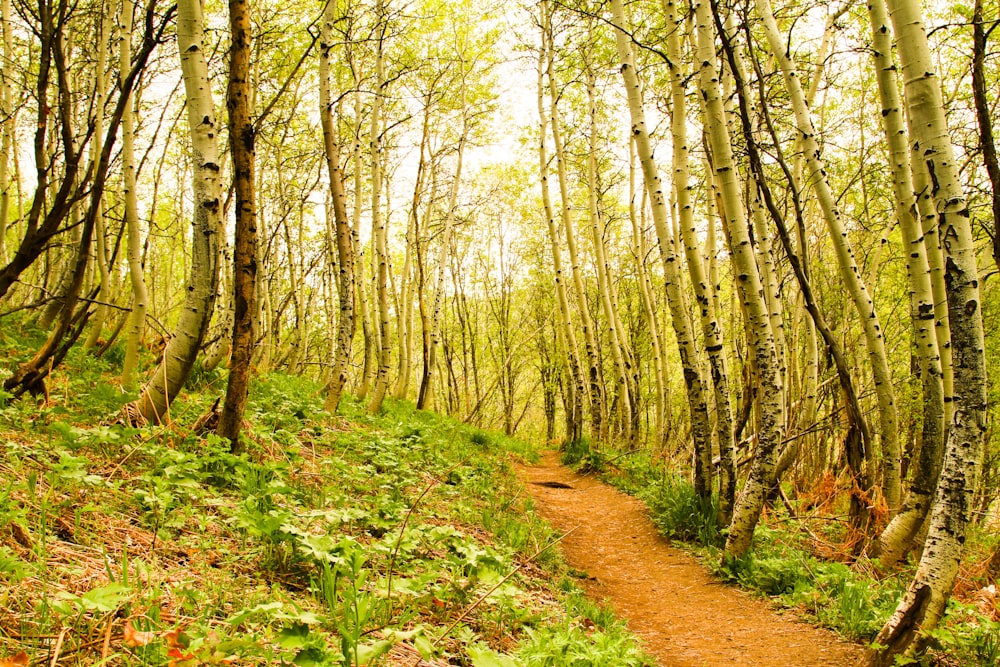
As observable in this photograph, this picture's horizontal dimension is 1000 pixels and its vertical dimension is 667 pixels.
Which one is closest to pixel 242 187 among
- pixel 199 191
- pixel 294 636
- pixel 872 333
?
pixel 199 191

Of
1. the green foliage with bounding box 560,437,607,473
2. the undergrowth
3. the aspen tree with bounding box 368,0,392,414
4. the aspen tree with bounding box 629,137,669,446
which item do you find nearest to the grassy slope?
the undergrowth

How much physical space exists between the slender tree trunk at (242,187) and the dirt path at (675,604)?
3.09 m

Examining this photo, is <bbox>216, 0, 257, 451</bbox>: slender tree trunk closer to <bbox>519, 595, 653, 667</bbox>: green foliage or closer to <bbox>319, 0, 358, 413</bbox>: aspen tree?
<bbox>519, 595, 653, 667</bbox>: green foliage

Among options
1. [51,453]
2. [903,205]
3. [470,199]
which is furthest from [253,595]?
[470,199]

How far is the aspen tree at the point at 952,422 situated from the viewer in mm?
2682

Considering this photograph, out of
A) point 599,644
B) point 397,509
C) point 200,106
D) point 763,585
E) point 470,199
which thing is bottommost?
point 763,585

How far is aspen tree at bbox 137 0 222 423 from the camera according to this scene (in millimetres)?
3768

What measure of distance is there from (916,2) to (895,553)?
3961mm

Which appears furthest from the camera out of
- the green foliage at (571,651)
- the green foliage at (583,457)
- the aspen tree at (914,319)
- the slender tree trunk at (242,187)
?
the green foliage at (583,457)

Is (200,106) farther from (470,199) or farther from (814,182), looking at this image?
(470,199)

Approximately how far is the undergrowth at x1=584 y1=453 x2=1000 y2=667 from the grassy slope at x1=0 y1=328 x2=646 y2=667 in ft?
5.12

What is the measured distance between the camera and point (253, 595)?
223 cm

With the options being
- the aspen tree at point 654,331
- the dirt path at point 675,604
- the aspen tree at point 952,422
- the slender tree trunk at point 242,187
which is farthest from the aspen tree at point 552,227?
the aspen tree at point 952,422

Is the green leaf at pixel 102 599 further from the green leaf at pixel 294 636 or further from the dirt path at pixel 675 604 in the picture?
the dirt path at pixel 675 604
